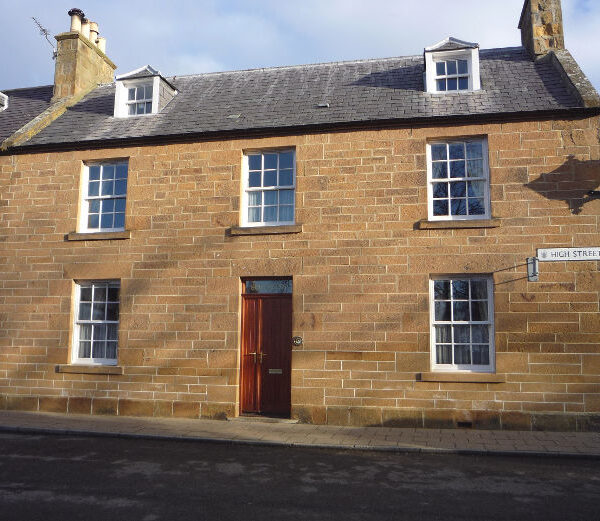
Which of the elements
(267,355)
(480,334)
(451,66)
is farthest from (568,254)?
(267,355)

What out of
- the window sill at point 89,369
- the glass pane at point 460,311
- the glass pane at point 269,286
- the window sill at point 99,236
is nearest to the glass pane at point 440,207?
the glass pane at point 460,311

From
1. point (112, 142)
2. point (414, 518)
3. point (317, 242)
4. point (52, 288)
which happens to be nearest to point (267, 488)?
point (414, 518)

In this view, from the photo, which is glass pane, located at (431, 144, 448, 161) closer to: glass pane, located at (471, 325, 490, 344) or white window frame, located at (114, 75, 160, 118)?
glass pane, located at (471, 325, 490, 344)

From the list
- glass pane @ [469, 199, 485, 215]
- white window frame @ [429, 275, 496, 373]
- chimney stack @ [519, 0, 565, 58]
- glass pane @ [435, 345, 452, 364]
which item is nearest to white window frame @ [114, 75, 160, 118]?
glass pane @ [469, 199, 485, 215]

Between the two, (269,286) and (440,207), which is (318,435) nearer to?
(269,286)

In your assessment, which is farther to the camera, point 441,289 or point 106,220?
point 106,220

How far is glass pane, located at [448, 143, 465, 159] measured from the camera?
10375 millimetres

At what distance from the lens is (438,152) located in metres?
10.5

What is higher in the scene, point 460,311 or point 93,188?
point 93,188

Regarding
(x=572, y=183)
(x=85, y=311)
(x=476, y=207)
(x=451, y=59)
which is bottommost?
(x=85, y=311)

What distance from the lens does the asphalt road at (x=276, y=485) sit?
5000mm

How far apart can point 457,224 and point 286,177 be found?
3.60m

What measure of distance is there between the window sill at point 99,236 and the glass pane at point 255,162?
2952mm

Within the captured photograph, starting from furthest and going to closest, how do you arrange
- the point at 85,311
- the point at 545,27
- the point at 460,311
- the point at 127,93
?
the point at 127,93 < the point at 545,27 < the point at 85,311 < the point at 460,311
